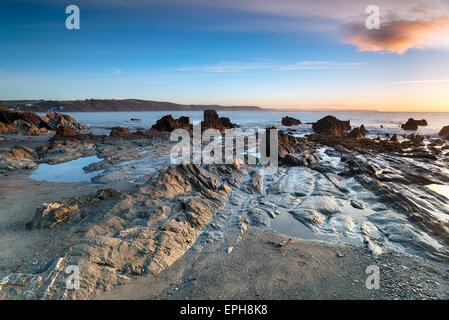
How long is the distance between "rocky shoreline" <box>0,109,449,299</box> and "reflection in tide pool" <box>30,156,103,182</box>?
2.68ft

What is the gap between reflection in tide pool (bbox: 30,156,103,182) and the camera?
1499cm

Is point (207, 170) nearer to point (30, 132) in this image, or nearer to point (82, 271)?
point (82, 271)

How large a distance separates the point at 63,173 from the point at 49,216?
10.2 metres

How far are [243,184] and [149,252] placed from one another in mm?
9012

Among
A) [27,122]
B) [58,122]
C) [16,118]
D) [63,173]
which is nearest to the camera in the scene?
[63,173]

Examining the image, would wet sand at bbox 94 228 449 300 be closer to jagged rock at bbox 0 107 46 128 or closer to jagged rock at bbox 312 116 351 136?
jagged rock at bbox 312 116 351 136

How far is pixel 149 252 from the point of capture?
6719 millimetres

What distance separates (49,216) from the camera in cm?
818

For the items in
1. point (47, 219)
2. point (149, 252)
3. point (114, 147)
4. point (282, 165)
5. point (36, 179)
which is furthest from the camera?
Answer: point (114, 147)

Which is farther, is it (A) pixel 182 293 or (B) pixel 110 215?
(B) pixel 110 215

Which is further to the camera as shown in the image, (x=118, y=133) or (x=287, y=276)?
(x=118, y=133)

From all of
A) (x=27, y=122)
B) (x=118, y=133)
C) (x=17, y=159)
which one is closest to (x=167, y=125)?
(x=118, y=133)

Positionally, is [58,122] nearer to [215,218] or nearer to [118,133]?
[118,133]
